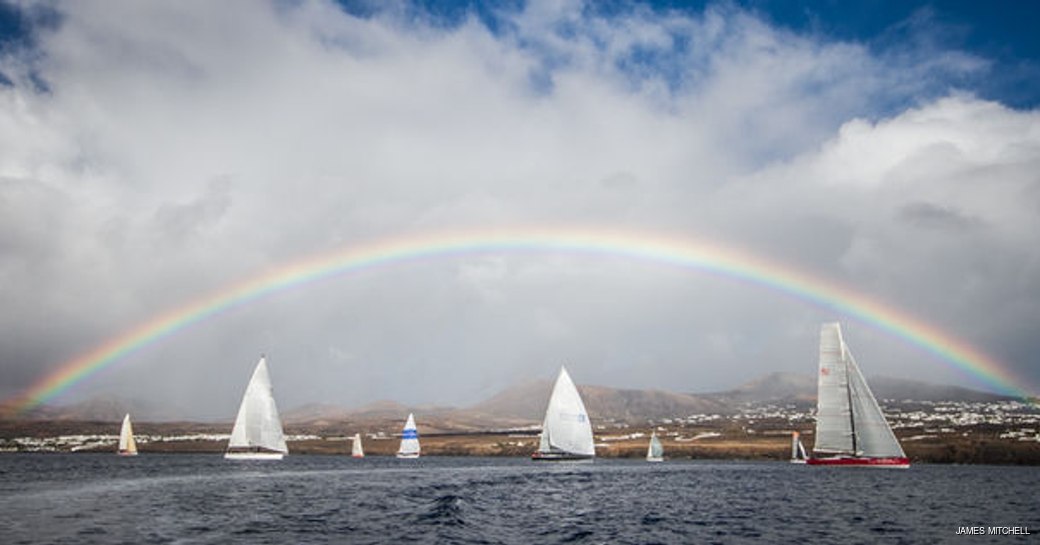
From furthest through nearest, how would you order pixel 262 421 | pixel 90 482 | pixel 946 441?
pixel 946 441 → pixel 262 421 → pixel 90 482

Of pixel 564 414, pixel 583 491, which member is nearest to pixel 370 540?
pixel 583 491

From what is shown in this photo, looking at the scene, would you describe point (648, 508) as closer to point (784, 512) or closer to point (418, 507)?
point (784, 512)

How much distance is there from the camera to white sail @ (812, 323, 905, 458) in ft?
329

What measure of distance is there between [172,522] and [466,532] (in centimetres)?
1791

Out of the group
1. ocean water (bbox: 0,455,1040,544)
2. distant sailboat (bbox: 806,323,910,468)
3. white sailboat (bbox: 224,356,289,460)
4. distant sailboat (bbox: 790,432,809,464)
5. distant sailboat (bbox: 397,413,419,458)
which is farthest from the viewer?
distant sailboat (bbox: 397,413,419,458)

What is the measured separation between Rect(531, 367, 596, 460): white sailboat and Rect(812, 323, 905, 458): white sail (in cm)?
4086

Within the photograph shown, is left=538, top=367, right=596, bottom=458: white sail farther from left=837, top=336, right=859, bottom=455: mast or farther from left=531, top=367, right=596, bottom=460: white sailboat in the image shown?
left=837, top=336, right=859, bottom=455: mast

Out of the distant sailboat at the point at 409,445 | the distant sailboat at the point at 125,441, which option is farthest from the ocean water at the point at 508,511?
the distant sailboat at the point at 125,441

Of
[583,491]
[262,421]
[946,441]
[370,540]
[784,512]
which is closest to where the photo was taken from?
[370,540]

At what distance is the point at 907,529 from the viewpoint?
44.8 m

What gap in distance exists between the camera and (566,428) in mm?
130250

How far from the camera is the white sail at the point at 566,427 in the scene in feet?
417

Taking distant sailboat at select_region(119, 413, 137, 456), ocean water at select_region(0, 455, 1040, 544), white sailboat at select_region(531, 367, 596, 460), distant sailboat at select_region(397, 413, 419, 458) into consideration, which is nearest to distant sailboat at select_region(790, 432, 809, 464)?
white sailboat at select_region(531, 367, 596, 460)

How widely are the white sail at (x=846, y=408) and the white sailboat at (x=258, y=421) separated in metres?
86.5
